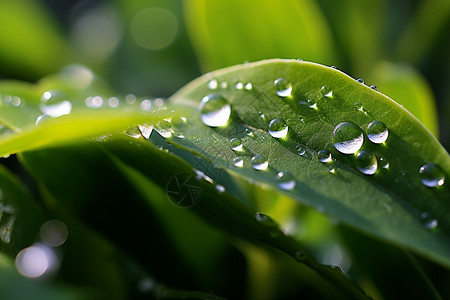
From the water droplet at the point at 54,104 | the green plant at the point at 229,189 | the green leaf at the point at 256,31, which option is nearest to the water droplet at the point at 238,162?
the green plant at the point at 229,189

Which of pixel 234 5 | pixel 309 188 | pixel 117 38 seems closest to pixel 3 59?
pixel 117 38

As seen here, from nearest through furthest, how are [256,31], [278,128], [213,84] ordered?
1. [278,128]
2. [213,84]
3. [256,31]

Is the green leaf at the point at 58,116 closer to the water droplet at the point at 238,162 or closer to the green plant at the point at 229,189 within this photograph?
the green plant at the point at 229,189

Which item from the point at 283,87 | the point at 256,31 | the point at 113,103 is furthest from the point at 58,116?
the point at 256,31

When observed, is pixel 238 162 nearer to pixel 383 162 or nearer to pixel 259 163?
pixel 259 163

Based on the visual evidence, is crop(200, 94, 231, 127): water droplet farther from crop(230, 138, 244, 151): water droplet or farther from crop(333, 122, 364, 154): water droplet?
crop(333, 122, 364, 154): water droplet

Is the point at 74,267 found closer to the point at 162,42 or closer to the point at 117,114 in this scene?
the point at 117,114
